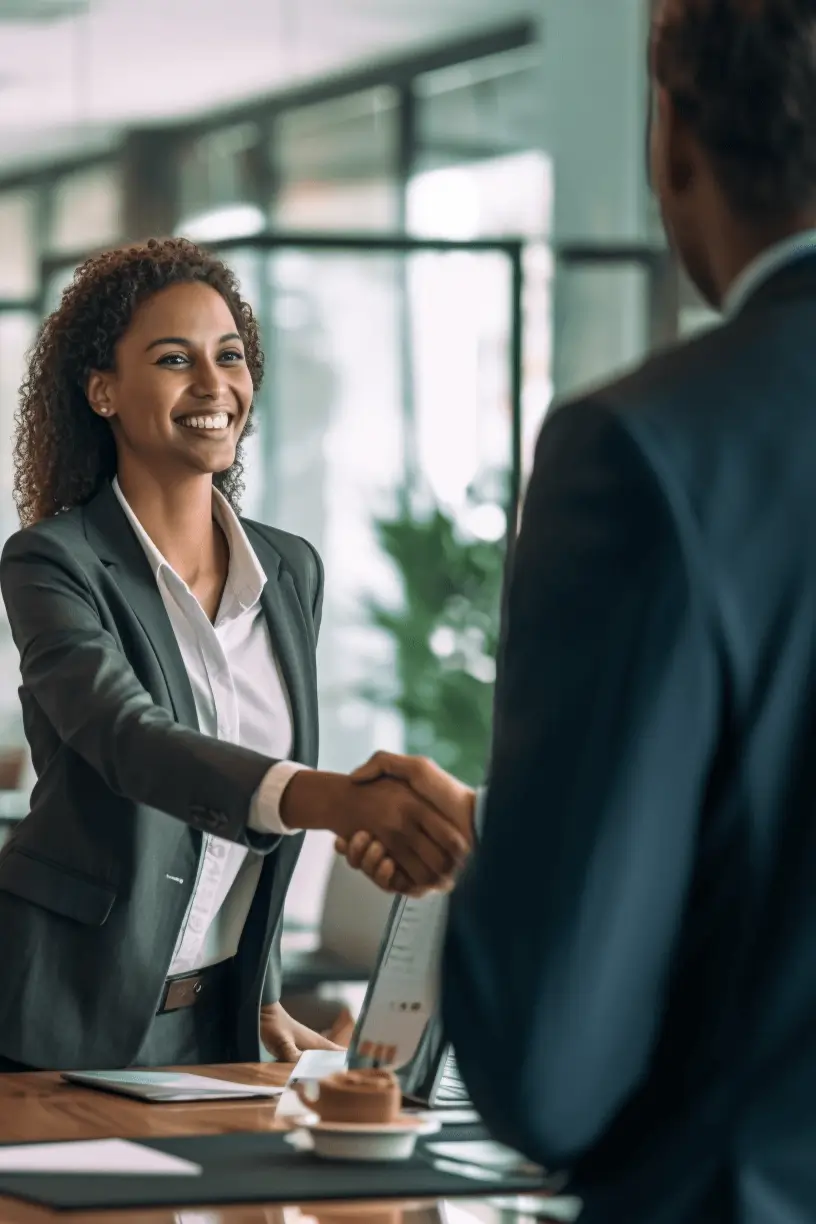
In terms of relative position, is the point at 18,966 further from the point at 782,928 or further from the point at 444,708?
the point at 444,708

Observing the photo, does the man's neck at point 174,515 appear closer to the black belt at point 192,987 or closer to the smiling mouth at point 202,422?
the smiling mouth at point 202,422

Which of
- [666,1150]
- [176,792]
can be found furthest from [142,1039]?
[666,1150]

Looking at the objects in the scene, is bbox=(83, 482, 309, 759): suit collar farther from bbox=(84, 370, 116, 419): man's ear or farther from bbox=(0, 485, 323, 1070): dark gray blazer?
bbox=(84, 370, 116, 419): man's ear

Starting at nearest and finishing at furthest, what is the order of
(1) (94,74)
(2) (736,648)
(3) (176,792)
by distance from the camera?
(2) (736,648)
(3) (176,792)
(1) (94,74)

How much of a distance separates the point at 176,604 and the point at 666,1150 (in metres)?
1.77

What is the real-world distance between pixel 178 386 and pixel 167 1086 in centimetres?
98

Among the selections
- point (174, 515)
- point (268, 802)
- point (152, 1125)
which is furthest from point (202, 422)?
point (152, 1125)

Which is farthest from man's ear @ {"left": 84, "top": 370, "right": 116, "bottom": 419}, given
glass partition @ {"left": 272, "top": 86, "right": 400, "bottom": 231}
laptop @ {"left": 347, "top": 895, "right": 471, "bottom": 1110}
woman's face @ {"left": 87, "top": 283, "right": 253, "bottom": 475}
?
glass partition @ {"left": 272, "top": 86, "right": 400, "bottom": 231}

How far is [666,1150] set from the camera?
94 cm

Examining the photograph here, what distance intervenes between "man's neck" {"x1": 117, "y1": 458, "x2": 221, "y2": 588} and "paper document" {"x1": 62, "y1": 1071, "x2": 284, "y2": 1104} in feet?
2.32

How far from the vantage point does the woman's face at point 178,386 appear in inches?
105

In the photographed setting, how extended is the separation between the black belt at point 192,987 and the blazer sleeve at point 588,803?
5.06 feet

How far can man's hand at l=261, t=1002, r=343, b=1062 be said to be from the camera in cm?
263

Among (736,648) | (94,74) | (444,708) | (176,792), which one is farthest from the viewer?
(94,74)
